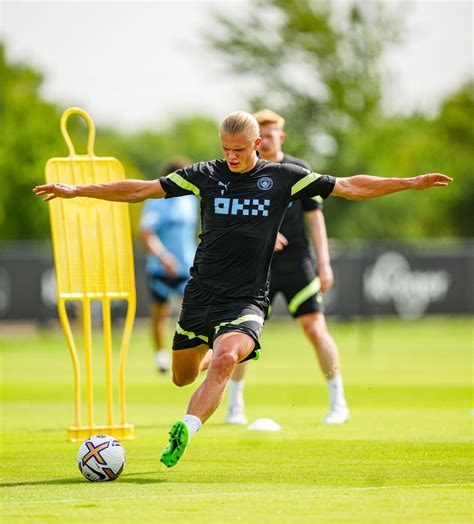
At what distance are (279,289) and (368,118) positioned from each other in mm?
37732

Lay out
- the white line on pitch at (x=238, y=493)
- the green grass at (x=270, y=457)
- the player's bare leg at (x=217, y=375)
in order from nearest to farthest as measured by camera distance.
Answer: the green grass at (x=270, y=457) → the white line on pitch at (x=238, y=493) → the player's bare leg at (x=217, y=375)

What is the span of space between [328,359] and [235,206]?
3.12 meters

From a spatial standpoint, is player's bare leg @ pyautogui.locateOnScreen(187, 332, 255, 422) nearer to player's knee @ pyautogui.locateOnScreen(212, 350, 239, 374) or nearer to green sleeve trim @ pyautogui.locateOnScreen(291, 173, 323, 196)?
player's knee @ pyautogui.locateOnScreen(212, 350, 239, 374)

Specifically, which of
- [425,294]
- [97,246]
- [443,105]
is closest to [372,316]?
[425,294]

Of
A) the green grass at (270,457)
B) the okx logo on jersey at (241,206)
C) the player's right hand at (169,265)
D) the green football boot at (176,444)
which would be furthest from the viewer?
the player's right hand at (169,265)

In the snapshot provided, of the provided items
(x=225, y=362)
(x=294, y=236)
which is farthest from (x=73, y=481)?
(x=294, y=236)

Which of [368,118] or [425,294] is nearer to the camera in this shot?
[425,294]

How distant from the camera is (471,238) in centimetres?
6009

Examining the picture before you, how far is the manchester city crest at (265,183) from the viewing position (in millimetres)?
8344

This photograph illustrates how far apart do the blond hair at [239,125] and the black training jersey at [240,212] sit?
36 cm

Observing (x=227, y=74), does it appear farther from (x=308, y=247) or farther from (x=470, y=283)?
(x=308, y=247)

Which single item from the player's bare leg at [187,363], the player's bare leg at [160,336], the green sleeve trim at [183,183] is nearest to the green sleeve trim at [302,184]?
the green sleeve trim at [183,183]

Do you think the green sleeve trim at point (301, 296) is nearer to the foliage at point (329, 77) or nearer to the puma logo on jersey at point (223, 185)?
the puma logo on jersey at point (223, 185)

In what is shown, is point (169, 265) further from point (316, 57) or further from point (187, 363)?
point (316, 57)
